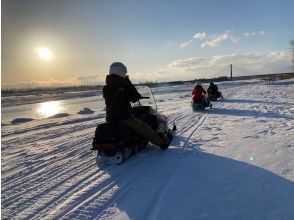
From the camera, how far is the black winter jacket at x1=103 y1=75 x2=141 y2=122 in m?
6.98

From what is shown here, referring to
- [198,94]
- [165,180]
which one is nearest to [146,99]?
[165,180]

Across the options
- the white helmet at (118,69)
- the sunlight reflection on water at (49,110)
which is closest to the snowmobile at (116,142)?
the white helmet at (118,69)

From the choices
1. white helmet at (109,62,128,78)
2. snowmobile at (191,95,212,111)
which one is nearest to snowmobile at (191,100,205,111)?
snowmobile at (191,95,212,111)

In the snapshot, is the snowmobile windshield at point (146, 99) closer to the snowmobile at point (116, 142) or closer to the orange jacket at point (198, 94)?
the snowmobile at point (116, 142)

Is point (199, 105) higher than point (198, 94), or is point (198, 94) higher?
point (198, 94)

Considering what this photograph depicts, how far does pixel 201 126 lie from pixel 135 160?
4517 millimetres

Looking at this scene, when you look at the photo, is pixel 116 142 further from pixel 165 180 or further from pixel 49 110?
pixel 49 110

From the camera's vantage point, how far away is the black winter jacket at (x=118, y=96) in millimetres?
6977

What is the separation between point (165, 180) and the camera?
5520 mm

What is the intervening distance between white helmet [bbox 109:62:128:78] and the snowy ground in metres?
1.80

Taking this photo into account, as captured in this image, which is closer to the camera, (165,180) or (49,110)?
(165,180)

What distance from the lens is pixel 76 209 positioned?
4543mm

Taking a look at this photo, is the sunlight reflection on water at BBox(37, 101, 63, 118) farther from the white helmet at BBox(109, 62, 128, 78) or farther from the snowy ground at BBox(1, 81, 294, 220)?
the white helmet at BBox(109, 62, 128, 78)

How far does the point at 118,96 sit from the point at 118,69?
1.83 feet
